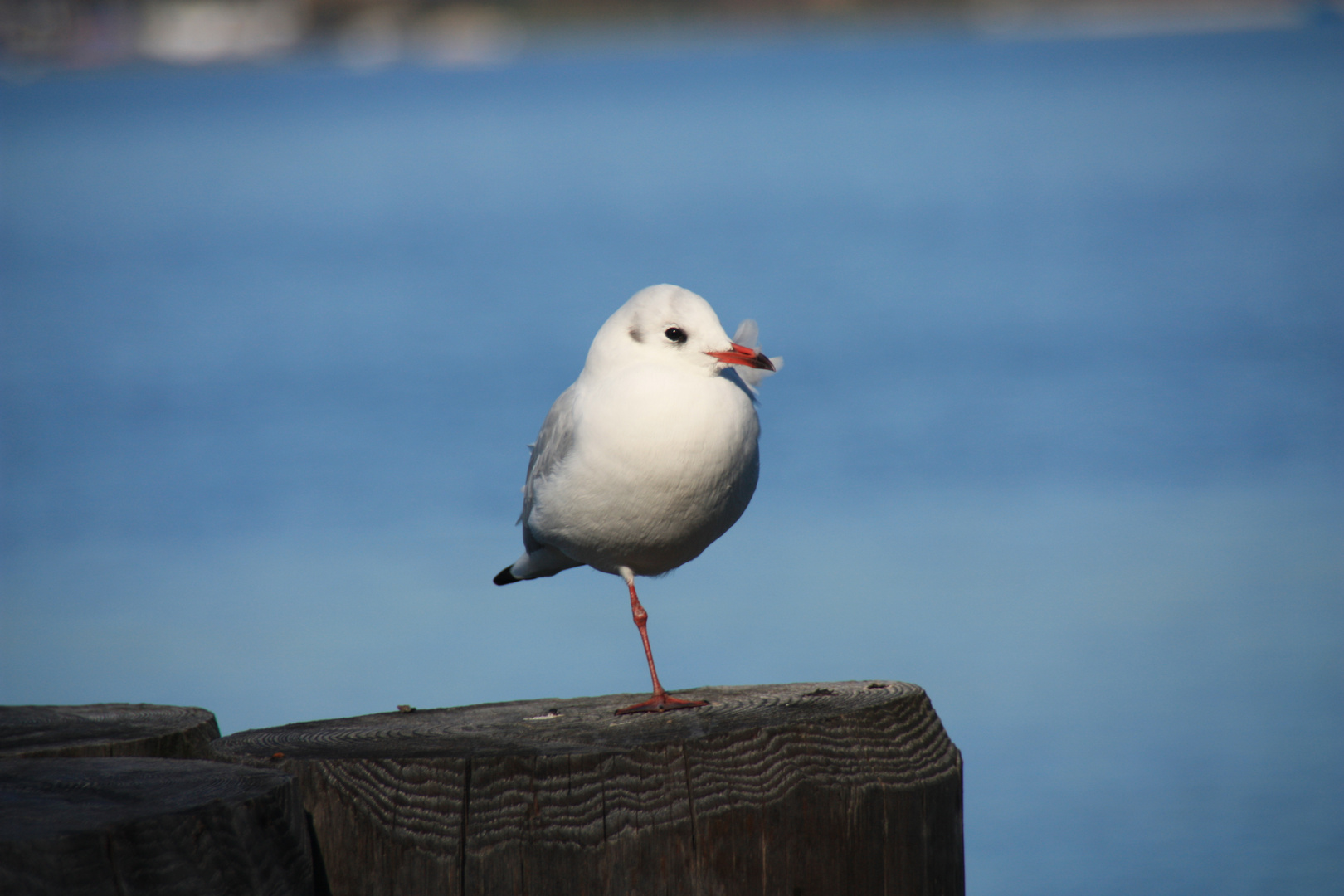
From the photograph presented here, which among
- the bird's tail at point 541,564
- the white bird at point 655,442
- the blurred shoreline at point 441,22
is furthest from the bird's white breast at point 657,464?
the blurred shoreline at point 441,22

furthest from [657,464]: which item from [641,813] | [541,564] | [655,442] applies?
[641,813]

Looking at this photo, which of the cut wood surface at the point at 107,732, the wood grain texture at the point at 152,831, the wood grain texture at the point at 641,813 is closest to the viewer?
the wood grain texture at the point at 152,831

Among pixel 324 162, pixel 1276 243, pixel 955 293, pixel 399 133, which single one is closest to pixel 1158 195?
pixel 1276 243

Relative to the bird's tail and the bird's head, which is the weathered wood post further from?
the bird's tail

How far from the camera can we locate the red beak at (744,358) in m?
3.42

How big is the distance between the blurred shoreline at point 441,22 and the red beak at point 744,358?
329ft

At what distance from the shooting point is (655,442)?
3.36 metres

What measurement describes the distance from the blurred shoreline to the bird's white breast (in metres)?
100

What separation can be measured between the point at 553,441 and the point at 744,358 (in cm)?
57

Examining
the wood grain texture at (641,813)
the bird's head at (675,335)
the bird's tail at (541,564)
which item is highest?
the bird's head at (675,335)

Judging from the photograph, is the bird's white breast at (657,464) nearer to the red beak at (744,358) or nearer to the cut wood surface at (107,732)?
the red beak at (744,358)

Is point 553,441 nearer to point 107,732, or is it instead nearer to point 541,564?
point 541,564

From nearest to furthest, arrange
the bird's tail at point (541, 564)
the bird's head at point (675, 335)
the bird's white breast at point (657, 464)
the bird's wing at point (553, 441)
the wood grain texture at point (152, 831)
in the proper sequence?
the wood grain texture at point (152, 831), the bird's white breast at point (657, 464), the bird's head at point (675, 335), the bird's wing at point (553, 441), the bird's tail at point (541, 564)

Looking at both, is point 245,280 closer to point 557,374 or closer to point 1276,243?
point 557,374
